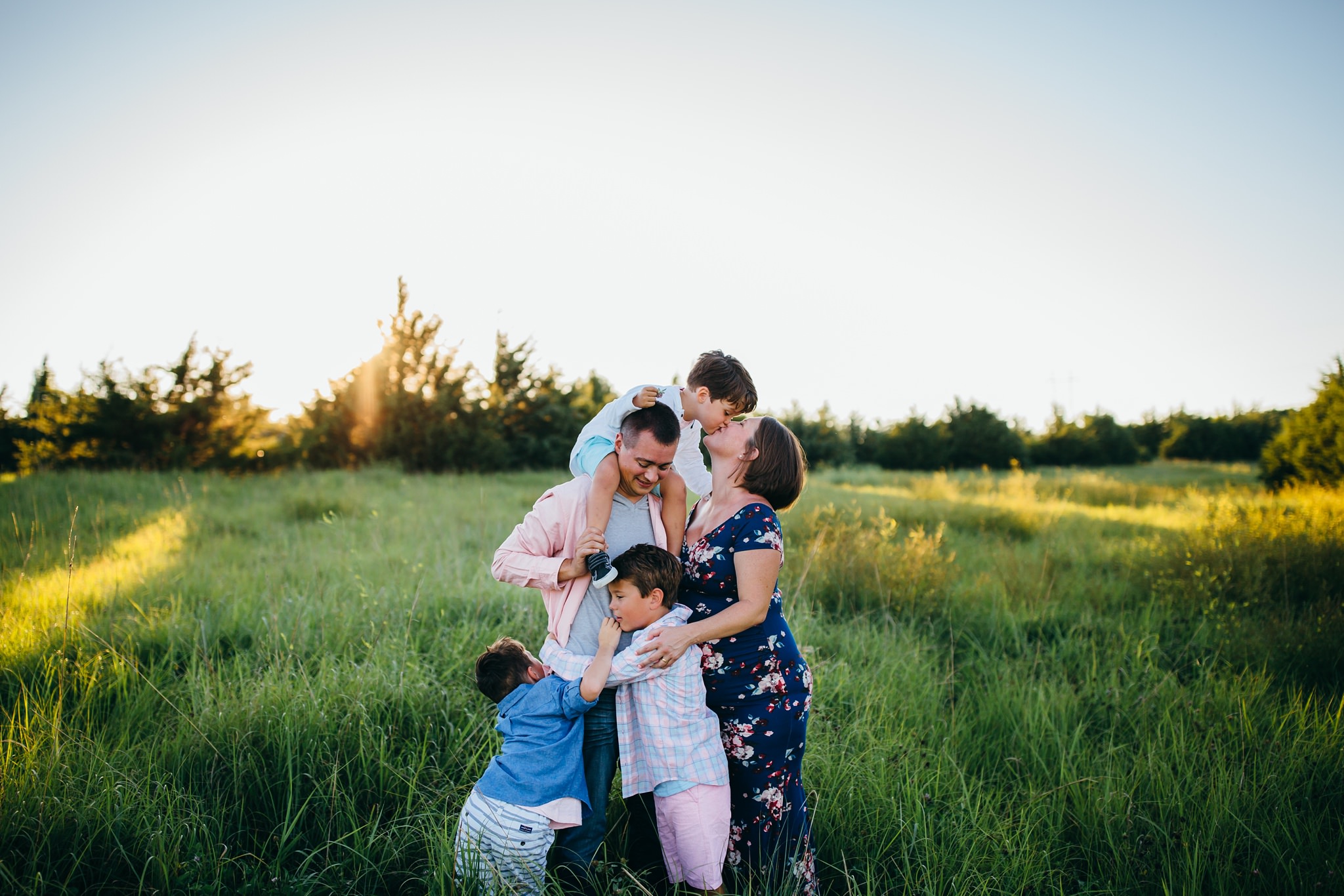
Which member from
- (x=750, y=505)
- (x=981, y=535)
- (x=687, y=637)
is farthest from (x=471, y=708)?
(x=981, y=535)

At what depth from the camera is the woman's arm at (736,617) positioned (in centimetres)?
204

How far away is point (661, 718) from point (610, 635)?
0.35 m

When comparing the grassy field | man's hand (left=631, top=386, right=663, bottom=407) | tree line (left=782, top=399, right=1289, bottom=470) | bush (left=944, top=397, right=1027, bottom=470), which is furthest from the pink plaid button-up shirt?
bush (left=944, top=397, right=1027, bottom=470)

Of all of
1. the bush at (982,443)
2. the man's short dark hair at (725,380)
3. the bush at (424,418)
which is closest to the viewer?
the man's short dark hair at (725,380)

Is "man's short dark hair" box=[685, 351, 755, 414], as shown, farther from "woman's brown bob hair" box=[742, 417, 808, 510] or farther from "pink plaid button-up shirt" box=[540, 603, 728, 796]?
"pink plaid button-up shirt" box=[540, 603, 728, 796]

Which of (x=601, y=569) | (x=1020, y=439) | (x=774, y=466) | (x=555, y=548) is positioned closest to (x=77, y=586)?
(x=555, y=548)

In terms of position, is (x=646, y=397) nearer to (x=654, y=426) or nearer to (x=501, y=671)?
(x=654, y=426)

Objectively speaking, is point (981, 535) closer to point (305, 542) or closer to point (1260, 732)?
point (1260, 732)

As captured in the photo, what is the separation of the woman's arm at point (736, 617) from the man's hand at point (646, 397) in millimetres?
655

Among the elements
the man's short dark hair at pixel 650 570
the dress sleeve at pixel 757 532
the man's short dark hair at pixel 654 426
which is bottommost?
the man's short dark hair at pixel 650 570

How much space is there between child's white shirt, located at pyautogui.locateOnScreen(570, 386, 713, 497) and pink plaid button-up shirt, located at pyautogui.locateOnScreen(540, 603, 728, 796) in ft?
1.62

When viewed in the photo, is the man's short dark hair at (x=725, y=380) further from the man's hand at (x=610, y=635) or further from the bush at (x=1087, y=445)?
the bush at (x=1087, y=445)

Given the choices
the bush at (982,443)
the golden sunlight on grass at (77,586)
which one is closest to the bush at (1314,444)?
the bush at (982,443)

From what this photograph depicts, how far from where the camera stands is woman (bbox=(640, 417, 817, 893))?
2.20 metres
